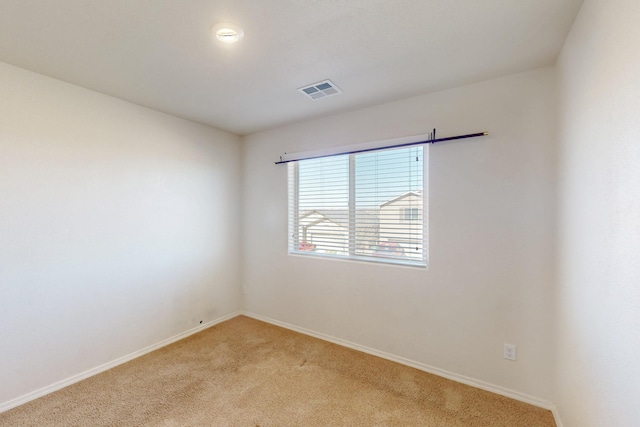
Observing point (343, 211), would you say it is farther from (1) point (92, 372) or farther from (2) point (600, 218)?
(1) point (92, 372)

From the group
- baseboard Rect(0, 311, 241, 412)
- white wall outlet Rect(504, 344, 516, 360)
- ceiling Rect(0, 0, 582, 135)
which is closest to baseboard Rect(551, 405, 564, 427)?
white wall outlet Rect(504, 344, 516, 360)

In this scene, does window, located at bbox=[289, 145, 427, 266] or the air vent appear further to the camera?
window, located at bbox=[289, 145, 427, 266]

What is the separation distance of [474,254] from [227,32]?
94.4 inches

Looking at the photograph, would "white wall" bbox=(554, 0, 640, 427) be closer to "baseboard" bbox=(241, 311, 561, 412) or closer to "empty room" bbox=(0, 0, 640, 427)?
"empty room" bbox=(0, 0, 640, 427)

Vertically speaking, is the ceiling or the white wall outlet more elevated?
the ceiling

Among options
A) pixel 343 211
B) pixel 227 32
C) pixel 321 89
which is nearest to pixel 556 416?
pixel 343 211

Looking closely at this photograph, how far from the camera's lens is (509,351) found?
2.06 m

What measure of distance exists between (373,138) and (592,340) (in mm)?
2124

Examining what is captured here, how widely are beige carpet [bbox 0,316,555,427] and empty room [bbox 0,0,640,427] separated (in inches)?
0.8

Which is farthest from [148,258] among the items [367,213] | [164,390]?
[367,213]

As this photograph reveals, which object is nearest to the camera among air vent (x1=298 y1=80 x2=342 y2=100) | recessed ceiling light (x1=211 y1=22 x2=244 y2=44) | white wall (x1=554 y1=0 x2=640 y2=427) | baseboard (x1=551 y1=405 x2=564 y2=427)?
white wall (x1=554 y1=0 x2=640 y2=427)

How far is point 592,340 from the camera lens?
4.23 feet

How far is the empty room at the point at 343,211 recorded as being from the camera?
1.38 m

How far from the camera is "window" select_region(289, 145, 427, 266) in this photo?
2.52 m
